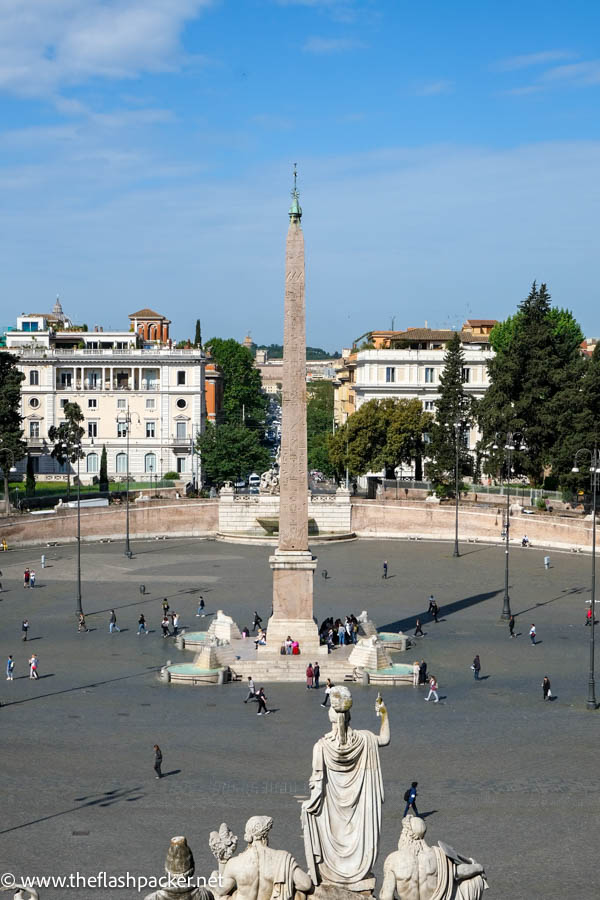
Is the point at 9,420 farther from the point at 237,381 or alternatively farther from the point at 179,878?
the point at 179,878

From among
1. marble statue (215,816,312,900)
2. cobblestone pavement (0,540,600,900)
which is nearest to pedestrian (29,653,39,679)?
cobblestone pavement (0,540,600,900)

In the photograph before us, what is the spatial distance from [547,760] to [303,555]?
11.4 m

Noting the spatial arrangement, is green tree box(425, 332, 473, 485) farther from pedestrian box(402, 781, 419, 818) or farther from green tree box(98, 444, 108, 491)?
pedestrian box(402, 781, 419, 818)

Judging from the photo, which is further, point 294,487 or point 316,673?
point 294,487

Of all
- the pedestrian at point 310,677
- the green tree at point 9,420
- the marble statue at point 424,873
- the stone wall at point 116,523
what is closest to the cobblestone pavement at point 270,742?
the pedestrian at point 310,677

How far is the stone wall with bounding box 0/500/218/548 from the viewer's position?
55.9 m

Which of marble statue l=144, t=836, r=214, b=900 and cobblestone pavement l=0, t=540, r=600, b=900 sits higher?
marble statue l=144, t=836, r=214, b=900

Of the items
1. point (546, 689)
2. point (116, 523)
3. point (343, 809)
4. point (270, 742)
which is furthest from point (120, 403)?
point (343, 809)

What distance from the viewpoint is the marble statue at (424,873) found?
281 inches

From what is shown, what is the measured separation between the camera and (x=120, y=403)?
256 feet

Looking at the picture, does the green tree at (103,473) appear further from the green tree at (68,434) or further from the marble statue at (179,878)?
the marble statue at (179,878)

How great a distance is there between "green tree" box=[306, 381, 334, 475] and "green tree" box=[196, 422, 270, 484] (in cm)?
382

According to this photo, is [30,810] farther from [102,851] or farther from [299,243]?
[299,243]

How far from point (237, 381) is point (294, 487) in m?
78.7
